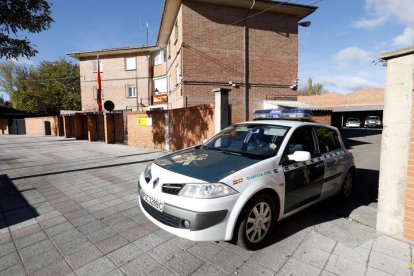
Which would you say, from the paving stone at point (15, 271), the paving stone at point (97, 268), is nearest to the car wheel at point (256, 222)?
the paving stone at point (97, 268)

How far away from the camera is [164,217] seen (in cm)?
291

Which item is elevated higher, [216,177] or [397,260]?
[216,177]

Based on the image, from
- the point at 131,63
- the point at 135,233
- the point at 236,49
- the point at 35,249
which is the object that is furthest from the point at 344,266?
the point at 131,63

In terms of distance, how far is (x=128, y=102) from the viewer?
85.1ft

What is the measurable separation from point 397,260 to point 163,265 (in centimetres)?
271

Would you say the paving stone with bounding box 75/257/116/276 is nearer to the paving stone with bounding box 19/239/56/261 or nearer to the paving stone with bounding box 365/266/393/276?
the paving stone with bounding box 19/239/56/261

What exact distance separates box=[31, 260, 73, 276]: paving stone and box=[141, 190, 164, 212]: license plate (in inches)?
42.8

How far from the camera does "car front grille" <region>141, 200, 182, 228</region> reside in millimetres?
2789

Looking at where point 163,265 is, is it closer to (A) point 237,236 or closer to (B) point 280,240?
(A) point 237,236

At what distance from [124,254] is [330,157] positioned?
3600 millimetres

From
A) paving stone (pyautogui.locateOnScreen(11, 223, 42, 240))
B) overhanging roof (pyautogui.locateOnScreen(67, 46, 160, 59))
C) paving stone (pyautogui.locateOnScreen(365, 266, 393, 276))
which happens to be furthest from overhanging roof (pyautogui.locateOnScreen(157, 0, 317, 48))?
paving stone (pyautogui.locateOnScreen(365, 266, 393, 276))

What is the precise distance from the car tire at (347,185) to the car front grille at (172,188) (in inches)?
143

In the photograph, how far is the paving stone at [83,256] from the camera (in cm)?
278

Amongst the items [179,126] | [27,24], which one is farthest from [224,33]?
[27,24]
